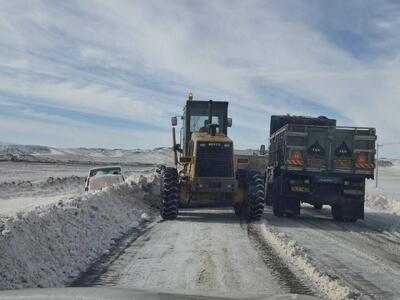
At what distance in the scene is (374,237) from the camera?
13.1 m

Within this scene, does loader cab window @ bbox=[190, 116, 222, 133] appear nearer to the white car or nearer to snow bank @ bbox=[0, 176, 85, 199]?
the white car

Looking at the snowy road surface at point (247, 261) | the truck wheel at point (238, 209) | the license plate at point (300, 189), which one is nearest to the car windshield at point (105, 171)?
the truck wheel at point (238, 209)

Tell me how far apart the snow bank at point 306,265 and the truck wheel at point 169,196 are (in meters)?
3.24

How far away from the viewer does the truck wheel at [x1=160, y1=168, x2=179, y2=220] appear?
50.8 ft

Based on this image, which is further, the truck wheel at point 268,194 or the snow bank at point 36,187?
the snow bank at point 36,187

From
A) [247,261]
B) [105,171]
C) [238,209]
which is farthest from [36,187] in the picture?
[247,261]

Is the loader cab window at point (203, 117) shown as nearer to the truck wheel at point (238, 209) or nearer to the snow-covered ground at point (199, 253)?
the truck wheel at point (238, 209)

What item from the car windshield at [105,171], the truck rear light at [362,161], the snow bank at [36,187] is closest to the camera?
the truck rear light at [362,161]

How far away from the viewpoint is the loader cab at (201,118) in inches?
701

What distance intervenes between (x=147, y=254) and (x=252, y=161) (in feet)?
50.5

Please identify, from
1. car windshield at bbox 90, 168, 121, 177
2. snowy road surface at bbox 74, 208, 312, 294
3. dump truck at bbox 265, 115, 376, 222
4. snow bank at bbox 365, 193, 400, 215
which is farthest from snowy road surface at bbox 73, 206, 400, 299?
car windshield at bbox 90, 168, 121, 177

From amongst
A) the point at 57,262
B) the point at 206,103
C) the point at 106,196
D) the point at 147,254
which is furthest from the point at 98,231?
the point at 206,103

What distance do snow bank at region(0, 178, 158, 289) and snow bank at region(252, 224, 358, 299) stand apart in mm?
3123

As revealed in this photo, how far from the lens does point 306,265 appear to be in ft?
28.0
